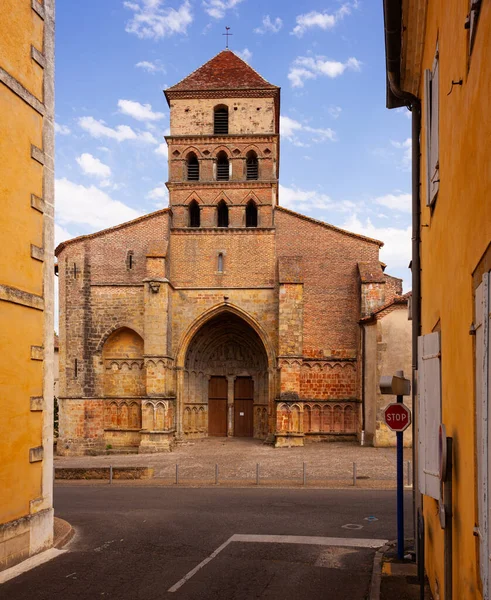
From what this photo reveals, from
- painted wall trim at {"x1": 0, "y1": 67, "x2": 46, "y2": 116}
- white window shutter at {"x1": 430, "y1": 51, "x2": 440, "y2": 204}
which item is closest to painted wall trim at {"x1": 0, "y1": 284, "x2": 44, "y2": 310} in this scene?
painted wall trim at {"x1": 0, "y1": 67, "x2": 46, "y2": 116}

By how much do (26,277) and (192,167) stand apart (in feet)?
71.5

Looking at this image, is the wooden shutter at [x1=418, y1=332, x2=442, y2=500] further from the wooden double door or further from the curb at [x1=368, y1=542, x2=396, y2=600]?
the wooden double door

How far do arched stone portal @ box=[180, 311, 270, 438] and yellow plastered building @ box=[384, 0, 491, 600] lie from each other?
24346 mm

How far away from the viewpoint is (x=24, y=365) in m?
9.95

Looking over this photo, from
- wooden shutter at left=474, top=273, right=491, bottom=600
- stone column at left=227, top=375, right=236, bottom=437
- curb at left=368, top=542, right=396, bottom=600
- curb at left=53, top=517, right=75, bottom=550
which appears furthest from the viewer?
stone column at left=227, top=375, right=236, bottom=437

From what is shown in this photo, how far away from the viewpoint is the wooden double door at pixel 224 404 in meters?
32.6

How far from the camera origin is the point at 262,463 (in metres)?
22.8

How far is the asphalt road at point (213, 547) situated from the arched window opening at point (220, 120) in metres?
19.6

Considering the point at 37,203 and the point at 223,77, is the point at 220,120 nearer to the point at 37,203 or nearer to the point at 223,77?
the point at 223,77

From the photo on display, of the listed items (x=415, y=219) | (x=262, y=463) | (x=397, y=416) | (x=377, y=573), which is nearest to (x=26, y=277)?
(x=415, y=219)

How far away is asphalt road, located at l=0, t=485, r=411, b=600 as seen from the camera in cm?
820

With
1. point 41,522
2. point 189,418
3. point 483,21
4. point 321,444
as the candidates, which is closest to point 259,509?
point 41,522

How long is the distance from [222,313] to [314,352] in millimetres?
4339

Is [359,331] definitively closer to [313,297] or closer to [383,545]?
[313,297]
